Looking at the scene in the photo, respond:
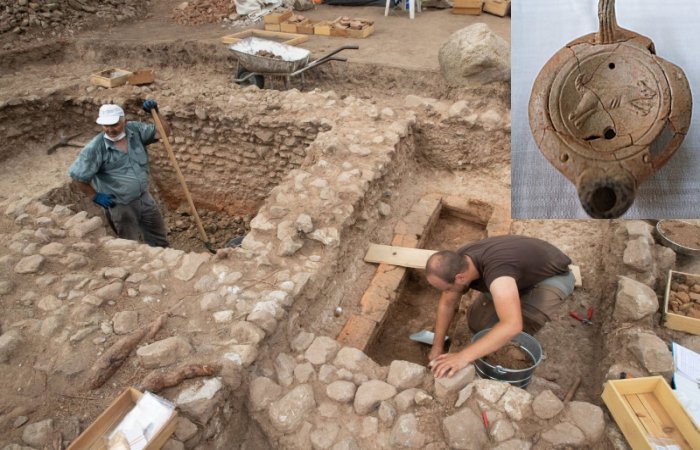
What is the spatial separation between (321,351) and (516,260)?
1502 millimetres

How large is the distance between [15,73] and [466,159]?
855 centimetres

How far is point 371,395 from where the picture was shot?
2.83 metres

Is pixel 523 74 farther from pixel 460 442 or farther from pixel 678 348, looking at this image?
pixel 678 348

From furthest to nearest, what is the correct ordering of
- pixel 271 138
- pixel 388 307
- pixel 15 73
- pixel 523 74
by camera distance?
pixel 15 73, pixel 271 138, pixel 388 307, pixel 523 74

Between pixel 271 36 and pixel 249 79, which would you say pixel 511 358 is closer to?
pixel 249 79

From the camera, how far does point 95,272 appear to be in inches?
142

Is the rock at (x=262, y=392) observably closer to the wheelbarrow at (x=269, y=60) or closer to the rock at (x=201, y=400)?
the rock at (x=201, y=400)

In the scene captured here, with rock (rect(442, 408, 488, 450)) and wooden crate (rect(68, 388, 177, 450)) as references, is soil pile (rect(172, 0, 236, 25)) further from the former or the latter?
rock (rect(442, 408, 488, 450))

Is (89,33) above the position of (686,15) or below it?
below

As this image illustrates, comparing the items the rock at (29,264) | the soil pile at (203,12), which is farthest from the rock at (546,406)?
the soil pile at (203,12)

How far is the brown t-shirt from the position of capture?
316 centimetres

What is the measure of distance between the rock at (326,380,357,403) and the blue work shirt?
11.3 feet

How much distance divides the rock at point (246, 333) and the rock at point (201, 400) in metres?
0.33

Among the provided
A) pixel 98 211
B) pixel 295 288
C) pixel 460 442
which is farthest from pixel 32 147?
pixel 460 442
